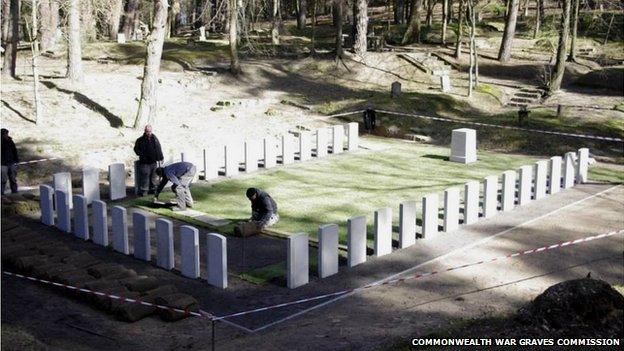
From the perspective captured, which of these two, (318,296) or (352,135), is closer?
(318,296)

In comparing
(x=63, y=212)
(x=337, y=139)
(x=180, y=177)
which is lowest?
(x=63, y=212)

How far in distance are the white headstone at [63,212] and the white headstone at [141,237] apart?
2415 mm

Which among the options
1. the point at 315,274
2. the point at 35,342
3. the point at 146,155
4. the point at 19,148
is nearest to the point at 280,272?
the point at 315,274

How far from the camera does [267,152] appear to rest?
2130 centimetres

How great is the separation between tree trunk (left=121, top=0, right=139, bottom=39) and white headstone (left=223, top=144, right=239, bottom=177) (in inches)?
1403

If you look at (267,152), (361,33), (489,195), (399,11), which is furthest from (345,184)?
(399,11)

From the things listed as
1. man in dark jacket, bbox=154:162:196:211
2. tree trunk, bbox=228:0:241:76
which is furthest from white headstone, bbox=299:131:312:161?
tree trunk, bbox=228:0:241:76

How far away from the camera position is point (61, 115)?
2570 cm

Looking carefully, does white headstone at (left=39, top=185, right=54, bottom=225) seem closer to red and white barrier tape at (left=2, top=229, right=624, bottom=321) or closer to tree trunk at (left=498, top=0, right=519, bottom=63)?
red and white barrier tape at (left=2, top=229, right=624, bottom=321)

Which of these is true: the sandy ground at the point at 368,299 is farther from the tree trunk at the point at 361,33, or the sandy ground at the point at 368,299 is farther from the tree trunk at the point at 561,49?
the tree trunk at the point at 361,33

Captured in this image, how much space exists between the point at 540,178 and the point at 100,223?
390 inches

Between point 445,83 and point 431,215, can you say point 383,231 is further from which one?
point 445,83

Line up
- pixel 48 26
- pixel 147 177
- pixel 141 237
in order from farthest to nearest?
pixel 48 26, pixel 147 177, pixel 141 237

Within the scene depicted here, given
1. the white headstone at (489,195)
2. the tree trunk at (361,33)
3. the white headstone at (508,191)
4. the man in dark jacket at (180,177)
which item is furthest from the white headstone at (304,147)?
the tree trunk at (361,33)
